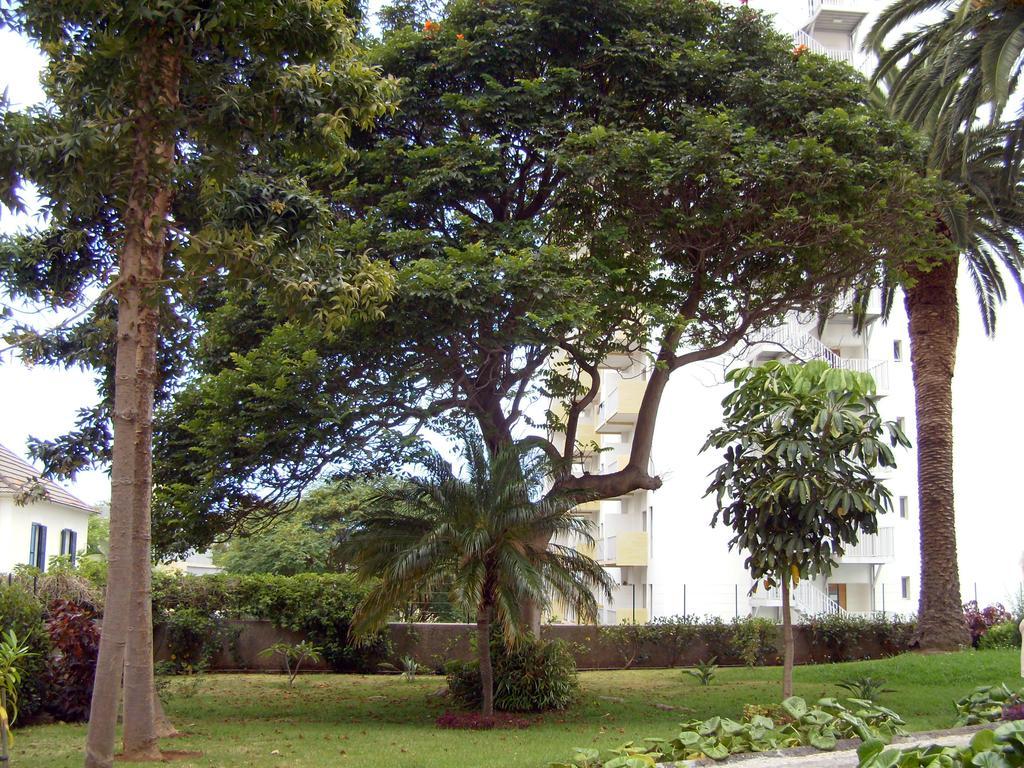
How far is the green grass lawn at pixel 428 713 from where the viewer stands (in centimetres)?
1171

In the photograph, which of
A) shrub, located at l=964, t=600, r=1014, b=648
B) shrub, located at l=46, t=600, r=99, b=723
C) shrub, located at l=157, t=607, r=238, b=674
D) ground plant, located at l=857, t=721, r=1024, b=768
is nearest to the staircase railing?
shrub, located at l=964, t=600, r=1014, b=648

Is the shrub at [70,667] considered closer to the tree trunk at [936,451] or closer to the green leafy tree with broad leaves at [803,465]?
the green leafy tree with broad leaves at [803,465]

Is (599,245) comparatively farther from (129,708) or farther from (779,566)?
(129,708)

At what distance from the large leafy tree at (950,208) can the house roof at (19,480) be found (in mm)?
18806

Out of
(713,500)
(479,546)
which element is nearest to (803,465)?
(479,546)

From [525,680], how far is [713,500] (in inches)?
618

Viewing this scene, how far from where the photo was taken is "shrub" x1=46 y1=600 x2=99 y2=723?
578 inches

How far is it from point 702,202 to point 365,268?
6437mm

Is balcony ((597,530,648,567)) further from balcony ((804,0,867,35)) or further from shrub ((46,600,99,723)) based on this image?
shrub ((46,600,99,723))

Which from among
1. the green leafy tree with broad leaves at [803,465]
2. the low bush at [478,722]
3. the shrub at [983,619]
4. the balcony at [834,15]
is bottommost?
the low bush at [478,722]

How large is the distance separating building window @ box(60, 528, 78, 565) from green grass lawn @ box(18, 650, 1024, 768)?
9.86 metres

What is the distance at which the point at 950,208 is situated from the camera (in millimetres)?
18438

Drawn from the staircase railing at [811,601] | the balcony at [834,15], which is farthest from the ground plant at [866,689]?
the balcony at [834,15]

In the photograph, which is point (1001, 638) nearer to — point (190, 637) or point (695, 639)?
point (695, 639)
